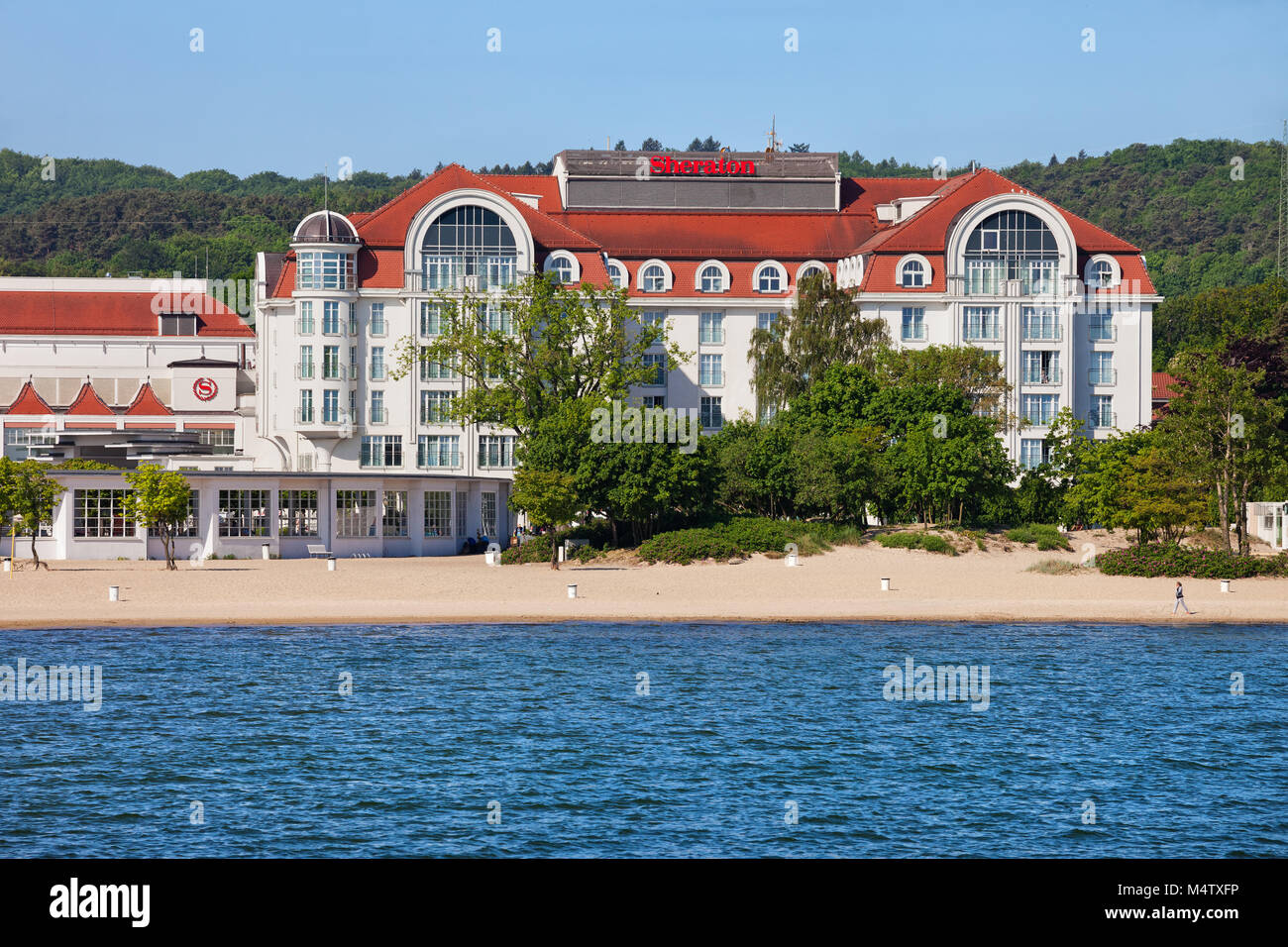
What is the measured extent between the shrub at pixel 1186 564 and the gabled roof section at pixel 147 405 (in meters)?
66.4

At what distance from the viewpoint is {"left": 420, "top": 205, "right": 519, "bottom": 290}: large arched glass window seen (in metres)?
82.4

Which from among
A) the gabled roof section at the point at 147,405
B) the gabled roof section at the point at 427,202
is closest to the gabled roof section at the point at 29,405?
the gabled roof section at the point at 147,405

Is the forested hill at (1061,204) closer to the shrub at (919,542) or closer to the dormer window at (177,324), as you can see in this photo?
the dormer window at (177,324)

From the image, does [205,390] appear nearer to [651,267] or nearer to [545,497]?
[651,267]

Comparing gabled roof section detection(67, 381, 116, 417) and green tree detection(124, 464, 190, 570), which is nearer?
green tree detection(124, 464, 190, 570)

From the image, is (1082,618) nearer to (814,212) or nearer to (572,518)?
(572,518)

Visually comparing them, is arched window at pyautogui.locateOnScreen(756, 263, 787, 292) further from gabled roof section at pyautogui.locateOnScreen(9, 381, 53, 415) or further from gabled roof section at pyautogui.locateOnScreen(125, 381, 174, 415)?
gabled roof section at pyautogui.locateOnScreen(9, 381, 53, 415)

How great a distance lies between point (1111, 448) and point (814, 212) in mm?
34259

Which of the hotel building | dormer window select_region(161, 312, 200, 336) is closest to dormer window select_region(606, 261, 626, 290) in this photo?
the hotel building

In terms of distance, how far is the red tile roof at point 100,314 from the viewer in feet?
330

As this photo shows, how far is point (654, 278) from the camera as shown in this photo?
3442 inches

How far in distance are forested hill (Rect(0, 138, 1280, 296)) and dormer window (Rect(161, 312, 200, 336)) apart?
47178 millimetres

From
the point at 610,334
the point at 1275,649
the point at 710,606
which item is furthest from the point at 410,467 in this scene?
the point at 1275,649

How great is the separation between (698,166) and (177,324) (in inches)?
1637
